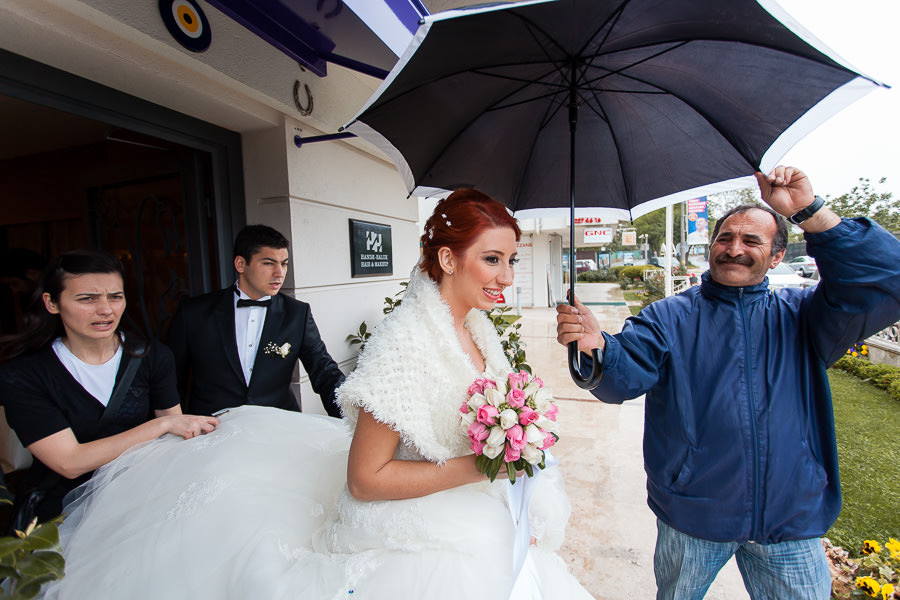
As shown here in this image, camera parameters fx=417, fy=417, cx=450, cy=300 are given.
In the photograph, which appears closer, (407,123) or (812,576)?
(812,576)

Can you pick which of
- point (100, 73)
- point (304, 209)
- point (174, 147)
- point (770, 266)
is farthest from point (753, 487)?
point (174, 147)

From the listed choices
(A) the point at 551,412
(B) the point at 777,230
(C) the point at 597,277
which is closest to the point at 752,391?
(B) the point at 777,230

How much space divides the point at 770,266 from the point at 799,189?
447 millimetres

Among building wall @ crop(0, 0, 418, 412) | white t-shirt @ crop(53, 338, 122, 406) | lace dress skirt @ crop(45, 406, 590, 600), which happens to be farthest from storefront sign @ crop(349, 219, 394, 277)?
lace dress skirt @ crop(45, 406, 590, 600)

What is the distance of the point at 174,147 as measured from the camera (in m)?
2.76

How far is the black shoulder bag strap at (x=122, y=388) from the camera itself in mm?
1663

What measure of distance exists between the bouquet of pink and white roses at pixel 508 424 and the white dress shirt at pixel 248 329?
165 centimetres

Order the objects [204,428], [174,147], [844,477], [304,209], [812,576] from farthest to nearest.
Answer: [844,477]
[304,209]
[174,147]
[204,428]
[812,576]

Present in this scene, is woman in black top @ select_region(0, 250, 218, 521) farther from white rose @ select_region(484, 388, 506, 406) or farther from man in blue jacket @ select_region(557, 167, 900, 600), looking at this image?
man in blue jacket @ select_region(557, 167, 900, 600)

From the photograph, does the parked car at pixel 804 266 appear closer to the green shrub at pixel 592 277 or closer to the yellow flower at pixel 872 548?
the green shrub at pixel 592 277

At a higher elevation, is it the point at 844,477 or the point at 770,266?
the point at 770,266

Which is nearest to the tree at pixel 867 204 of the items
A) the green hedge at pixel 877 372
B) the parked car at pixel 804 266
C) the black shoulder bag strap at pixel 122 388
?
the parked car at pixel 804 266

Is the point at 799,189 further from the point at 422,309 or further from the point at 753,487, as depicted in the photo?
the point at 422,309

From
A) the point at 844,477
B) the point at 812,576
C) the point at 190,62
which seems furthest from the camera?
the point at 844,477
